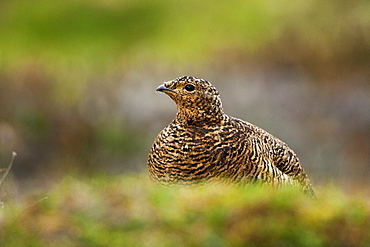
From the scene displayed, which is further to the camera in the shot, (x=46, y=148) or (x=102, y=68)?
(x=102, y=68)

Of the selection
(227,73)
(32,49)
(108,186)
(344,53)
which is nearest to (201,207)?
(108,186)

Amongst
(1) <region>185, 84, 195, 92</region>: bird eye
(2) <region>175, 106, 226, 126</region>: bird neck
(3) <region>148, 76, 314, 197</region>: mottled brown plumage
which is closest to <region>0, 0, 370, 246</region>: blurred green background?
(3) <region>148, 76, 314, 197</region>: mottled brown plumage

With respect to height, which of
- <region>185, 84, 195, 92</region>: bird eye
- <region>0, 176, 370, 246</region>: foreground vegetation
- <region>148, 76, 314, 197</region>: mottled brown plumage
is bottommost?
<region>0, 176, 370, 246</region>: foreground vegetation

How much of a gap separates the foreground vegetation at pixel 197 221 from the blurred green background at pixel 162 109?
1 cm

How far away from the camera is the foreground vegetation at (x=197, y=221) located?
5.11 metres

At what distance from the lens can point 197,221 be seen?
5.30 meters

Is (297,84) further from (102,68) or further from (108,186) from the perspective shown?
(108,186)

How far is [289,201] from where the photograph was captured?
550 cm

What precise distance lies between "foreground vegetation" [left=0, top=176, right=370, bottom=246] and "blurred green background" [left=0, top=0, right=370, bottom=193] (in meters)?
4.86

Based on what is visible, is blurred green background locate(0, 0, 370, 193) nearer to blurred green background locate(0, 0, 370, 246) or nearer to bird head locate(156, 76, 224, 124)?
blurred green background locate(0, 0, 370, 246)

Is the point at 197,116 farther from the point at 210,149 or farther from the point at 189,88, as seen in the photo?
the point at 210,149

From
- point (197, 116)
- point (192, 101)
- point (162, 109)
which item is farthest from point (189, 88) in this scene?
point (162, 109)

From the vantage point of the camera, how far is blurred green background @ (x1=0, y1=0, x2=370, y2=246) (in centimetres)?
532

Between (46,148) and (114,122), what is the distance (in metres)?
1.48
